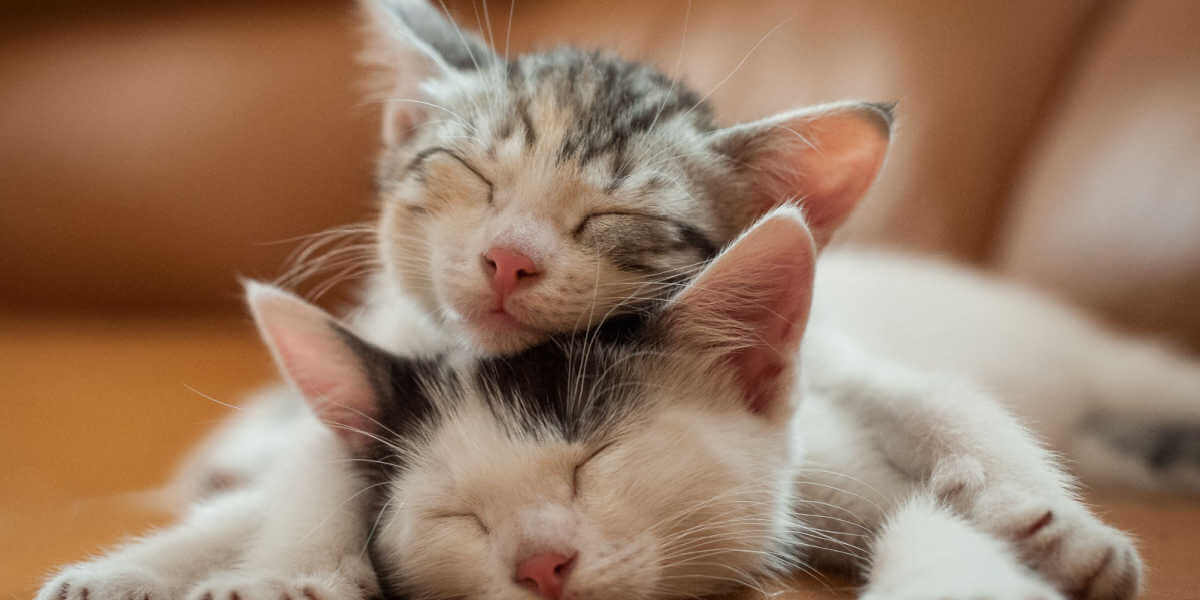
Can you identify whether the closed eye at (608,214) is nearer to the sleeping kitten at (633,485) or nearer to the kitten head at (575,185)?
the kitten head at (575,185)

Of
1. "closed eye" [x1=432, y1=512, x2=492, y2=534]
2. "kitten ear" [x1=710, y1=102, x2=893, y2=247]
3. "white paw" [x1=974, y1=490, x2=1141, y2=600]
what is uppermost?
"kitten ear" [x1=710, y1=102, x2=893, y2=247]

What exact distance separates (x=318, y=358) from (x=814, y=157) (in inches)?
21.4

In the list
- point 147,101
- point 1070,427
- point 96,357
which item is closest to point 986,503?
point 1070,427

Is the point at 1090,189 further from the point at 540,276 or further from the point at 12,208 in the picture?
the point at 12,208

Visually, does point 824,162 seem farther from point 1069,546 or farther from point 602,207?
point 1069,546

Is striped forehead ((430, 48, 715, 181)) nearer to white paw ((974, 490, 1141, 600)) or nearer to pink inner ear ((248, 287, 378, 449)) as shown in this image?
pink inner ear ((248, 287, 378, 449))

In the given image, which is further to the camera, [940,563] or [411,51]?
[411,51]

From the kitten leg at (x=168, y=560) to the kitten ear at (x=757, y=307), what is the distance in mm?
475

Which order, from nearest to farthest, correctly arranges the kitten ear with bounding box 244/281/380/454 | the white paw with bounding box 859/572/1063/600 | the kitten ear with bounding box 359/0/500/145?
the white paw with bounding box 859/572/1063/600 → the kitten ear with bounding box 244/281/380/454 → the kitten ear with bounding box 359/0/500/145

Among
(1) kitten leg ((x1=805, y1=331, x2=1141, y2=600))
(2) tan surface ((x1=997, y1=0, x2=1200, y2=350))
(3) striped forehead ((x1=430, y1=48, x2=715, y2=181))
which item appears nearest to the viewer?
(1) kitten leg ((x1=805, y1=331, x2=1141, y2=600))

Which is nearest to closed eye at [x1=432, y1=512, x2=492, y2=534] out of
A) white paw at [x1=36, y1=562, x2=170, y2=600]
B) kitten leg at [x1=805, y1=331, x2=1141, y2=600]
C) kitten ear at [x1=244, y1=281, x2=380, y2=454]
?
kitten ear at [x1=244, y1=281, x2=380, y2=454]

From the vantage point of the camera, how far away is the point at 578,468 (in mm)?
757

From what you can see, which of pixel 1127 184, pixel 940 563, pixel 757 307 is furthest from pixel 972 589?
pixel 1127 184

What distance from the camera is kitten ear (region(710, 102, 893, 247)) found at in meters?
0.94
